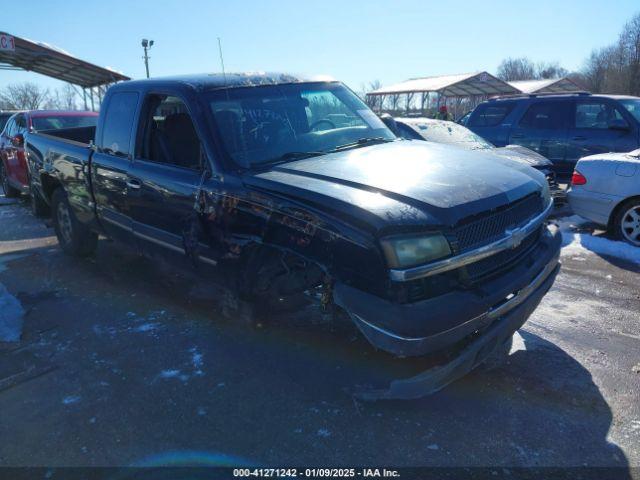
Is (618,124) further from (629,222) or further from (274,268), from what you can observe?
(274,268)

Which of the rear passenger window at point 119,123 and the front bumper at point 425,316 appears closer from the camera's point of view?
the front bumper at point 425,316

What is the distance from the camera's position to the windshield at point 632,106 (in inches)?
321

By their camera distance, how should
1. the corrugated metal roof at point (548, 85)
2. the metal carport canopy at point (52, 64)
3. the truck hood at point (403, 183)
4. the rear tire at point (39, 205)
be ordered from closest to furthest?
1. the truck hood at point (403, 183)
2. the rear tire at point (39, 205)
3. the metal carport canopy at point (52, 64)
4. the corrugated metal roof at point (548, 85)

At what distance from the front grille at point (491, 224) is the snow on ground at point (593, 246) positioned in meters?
3.27

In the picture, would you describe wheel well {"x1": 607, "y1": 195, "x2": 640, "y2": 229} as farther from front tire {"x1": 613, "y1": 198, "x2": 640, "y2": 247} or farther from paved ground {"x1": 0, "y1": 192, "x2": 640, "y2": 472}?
paved ground {"x1": 0, "y1": 192, "x2": 640, "y2": 472}

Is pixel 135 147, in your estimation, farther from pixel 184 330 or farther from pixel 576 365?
A: pixel 576 365

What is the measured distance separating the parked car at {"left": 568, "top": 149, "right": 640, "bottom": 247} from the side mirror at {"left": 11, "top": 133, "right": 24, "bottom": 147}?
9192 millimetres

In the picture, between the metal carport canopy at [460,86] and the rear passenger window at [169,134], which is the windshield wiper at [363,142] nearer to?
the rear passenger window at [169,134]

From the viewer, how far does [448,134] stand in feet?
27.8

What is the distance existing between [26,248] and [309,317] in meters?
4.80

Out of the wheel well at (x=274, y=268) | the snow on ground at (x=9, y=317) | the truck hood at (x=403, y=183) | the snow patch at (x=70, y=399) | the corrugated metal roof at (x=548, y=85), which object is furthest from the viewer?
the corrugated metal roof at (x=548, y=85)

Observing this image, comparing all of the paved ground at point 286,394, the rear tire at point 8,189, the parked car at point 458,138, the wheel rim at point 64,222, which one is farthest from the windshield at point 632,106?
the rear tire at point 8,189

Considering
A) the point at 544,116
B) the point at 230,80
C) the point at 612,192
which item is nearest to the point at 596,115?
the point at 544,116

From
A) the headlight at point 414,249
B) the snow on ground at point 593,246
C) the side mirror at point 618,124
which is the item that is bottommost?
the snow on ground at point 593,246
